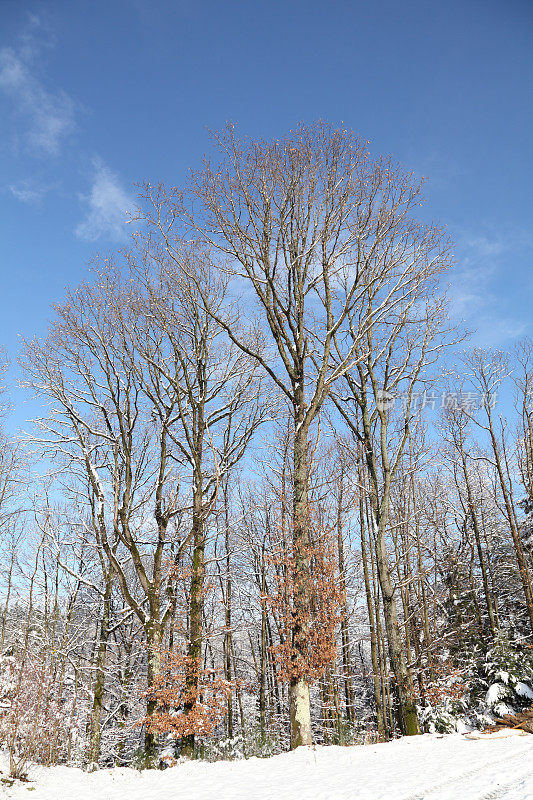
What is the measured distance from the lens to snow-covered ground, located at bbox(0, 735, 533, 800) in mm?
4566

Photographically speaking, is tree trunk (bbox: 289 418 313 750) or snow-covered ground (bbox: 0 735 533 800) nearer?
snow-covered ground (bbox: 0 735 533 800)

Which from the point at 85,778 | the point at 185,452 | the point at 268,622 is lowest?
the point at 85,778

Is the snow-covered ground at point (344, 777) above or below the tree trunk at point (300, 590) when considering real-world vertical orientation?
below

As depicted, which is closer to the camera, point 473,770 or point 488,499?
point 473,770

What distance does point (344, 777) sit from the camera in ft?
18.4

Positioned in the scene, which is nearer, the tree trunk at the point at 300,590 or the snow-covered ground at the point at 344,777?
the snow-covered ground at the point at 344,777

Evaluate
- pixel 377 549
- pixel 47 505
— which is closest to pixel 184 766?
pixel 377 549

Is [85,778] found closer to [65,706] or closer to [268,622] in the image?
[65,706]

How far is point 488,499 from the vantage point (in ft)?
73.1

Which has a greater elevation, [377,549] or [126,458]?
[126,458]

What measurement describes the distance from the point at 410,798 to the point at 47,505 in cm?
1854

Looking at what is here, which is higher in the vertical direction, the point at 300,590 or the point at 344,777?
the point at 300,590

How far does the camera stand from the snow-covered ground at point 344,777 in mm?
4566

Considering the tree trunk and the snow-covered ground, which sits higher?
the tree trunk
